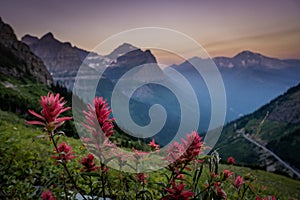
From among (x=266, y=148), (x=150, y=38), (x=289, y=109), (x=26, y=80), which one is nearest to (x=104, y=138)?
(x=150, y=38)

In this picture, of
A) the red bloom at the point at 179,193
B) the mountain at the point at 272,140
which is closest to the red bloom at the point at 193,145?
the red bloom at the point at 179,193

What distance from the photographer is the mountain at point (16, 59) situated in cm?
7819

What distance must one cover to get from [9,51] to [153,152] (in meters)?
103

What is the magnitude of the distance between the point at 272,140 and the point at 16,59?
420 feet

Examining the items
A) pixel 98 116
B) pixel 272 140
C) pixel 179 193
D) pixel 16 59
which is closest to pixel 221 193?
pixel 179 193

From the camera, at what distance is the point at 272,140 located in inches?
5507

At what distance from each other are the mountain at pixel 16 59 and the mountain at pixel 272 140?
69.2 m

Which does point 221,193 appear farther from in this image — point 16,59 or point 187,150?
point 16,59

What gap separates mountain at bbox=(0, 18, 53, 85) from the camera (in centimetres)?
7819

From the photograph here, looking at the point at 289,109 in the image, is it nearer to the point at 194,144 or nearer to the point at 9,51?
the point at 9,51

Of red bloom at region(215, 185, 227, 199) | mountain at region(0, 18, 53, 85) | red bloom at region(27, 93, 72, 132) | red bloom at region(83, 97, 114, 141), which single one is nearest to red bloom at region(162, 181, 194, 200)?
red bloom at region(215, 185, 227, 199)

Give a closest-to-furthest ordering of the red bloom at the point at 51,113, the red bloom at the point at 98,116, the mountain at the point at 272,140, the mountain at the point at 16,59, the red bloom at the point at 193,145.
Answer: the red bloom at the point at 51,113 < the red bloom at the point at 98,116 < the red bloom at the point at 193,145 < the mountain at the point at 16,59 < the mountain at the point at 272,140

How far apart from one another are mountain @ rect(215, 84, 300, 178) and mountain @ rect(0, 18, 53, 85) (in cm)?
6925

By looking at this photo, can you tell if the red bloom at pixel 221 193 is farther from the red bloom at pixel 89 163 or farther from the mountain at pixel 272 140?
the mountain at pixel 272 140
